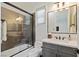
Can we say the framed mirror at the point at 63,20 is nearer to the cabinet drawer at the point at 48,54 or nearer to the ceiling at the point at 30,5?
the ceiling at the point at 30,5

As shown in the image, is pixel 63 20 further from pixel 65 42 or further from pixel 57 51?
pixel 57 51

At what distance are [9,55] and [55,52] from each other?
69 centimetres

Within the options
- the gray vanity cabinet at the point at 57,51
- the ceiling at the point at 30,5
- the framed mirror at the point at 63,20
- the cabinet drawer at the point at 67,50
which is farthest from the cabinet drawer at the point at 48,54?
the ceiling at the point at 30,5

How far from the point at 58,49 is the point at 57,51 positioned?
0.11ft

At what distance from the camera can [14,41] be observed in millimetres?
1719

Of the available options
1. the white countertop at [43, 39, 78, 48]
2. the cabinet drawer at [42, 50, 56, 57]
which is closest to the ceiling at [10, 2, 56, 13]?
the white countertop at [43, 39, 78, 48]

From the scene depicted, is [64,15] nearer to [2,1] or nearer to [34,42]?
[34,42]

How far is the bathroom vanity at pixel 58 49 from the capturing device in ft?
4.84

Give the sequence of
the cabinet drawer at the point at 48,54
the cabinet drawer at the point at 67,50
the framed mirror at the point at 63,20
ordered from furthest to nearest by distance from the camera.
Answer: the framed mirror at the point at 63,20 < the cabinet drawer at the point at 48,54 < the cabinet drawer at the point at 67,50

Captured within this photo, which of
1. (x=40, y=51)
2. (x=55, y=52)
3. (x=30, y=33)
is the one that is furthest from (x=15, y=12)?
(x=55, y=52)

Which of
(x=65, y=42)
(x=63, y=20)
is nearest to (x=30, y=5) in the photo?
(x=63, y=20)

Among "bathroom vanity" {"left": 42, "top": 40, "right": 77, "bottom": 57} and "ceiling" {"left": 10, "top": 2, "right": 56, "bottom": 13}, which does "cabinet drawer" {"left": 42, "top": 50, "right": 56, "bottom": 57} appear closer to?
"bathroom vanity" {"left": 42, "top": 40, "right": 77, "bottom": 57}

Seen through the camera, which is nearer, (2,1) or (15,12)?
(2,1)

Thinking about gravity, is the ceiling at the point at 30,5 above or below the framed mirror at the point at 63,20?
above
